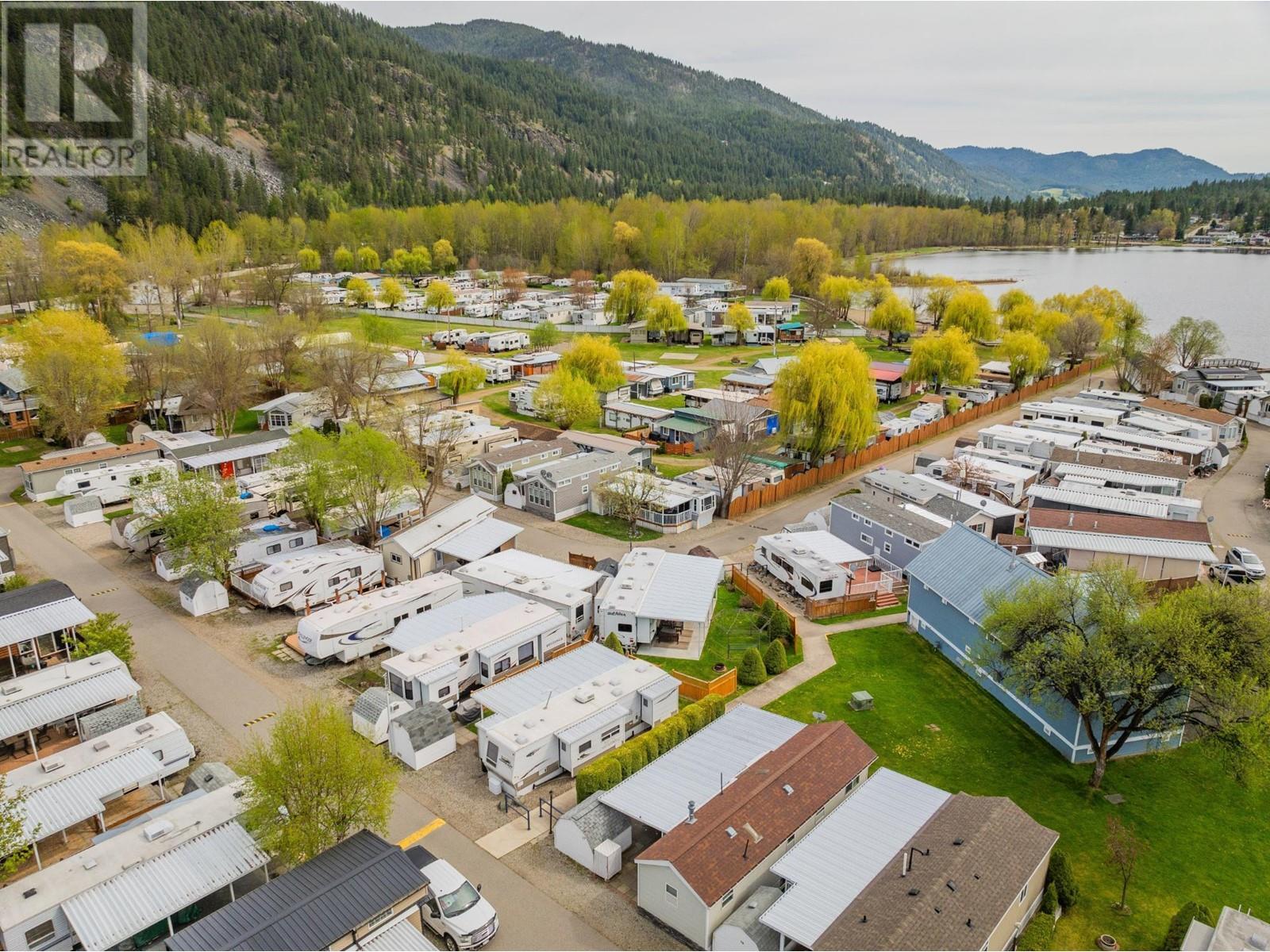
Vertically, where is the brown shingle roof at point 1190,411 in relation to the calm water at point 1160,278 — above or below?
below

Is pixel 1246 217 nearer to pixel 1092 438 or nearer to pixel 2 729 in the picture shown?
pixel 1092 438

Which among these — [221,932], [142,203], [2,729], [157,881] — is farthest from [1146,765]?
[142,203]

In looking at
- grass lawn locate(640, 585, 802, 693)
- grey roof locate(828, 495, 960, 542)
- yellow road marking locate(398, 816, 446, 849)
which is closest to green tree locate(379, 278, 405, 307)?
grey roof locate(828, 495, 960, 542)

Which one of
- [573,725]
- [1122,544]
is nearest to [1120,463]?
[1122,544]

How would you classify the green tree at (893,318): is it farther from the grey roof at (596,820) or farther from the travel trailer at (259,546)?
the grey roof at (596,820)

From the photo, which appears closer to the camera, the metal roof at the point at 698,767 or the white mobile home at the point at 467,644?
the metal roof at the point at 698,767

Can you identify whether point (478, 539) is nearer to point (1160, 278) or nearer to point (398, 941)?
point (398, 941)

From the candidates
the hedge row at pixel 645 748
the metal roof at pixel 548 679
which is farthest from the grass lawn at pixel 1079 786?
the metal roof at pixel 548 679
